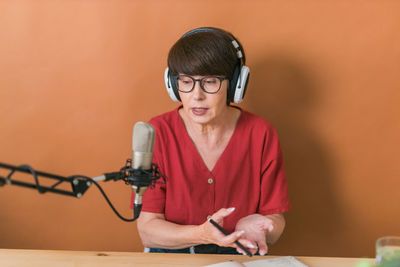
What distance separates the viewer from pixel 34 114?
178 centimetres

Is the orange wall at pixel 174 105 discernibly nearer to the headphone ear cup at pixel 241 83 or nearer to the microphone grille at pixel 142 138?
the headphone ear cup at pixel 241 83

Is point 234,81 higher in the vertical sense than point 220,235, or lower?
higher

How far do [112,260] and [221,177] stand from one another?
582 mm

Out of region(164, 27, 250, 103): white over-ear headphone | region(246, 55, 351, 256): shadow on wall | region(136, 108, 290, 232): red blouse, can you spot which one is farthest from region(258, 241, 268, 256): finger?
region(246, 55, 351, 256): shadow on wall

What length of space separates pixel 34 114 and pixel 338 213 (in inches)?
62.8

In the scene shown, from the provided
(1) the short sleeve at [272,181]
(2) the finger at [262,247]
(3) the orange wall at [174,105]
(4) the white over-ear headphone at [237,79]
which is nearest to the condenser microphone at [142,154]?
(2) the finger at [262,247]

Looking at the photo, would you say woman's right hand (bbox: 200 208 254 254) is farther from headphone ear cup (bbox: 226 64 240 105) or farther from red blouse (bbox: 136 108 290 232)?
headphone ear cup (bbox: 226 64 240 105)

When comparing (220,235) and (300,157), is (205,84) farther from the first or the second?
(300,157)

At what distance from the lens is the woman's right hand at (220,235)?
1036 millimetres

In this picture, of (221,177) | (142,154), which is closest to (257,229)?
(221,177)

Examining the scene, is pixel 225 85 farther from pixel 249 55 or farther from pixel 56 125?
pixel 56 125

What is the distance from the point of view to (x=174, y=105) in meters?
1.83

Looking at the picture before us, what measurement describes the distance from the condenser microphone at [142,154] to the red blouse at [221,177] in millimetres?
666

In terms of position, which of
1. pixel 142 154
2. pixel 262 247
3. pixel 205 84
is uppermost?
pixel 205 84
